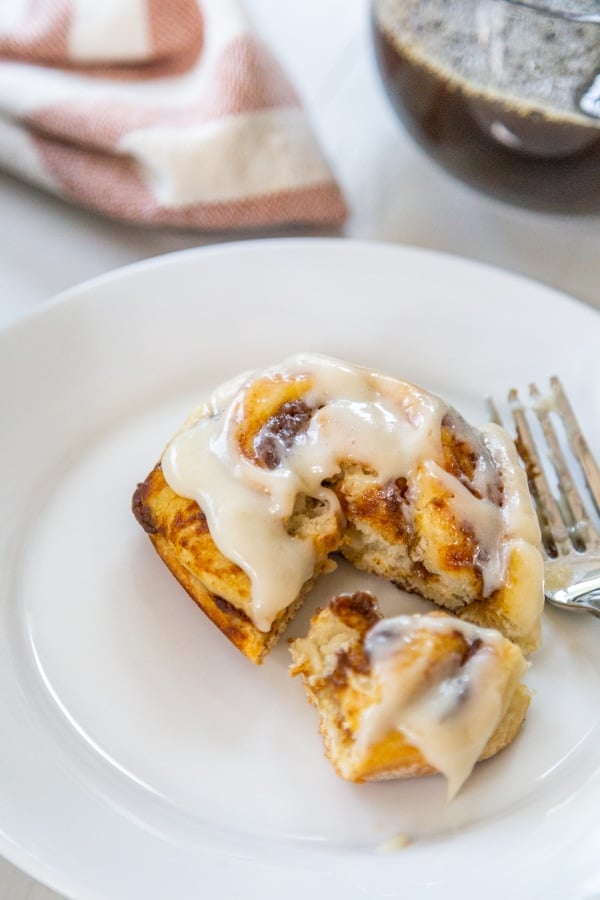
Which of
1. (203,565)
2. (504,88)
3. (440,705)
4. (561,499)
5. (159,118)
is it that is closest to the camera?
(440,705)

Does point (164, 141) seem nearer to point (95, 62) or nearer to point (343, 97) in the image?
point (95, 62)

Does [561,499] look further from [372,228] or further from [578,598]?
[372,228]

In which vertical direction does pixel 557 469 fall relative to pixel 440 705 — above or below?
above

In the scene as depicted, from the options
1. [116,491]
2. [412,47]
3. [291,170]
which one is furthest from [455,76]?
[116,491]

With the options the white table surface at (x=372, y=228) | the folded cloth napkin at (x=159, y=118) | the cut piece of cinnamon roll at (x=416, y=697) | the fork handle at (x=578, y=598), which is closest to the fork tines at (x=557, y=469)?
the fork handle at (x=578, y=598)

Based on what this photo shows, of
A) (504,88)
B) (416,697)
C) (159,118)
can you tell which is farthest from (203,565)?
(159,118)

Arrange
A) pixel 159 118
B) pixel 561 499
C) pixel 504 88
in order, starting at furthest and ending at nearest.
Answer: pixel 159 118, pixel 504 88, pixel 561 499

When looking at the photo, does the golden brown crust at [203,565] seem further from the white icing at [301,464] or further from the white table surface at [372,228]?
the white table surface at [372,228]

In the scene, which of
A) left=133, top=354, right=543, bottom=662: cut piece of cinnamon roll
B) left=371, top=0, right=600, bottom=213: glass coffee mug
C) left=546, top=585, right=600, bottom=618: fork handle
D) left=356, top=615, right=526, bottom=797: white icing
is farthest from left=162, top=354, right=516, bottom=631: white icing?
left=371, top=0, right=600, bottom=213: glass coffee mug
